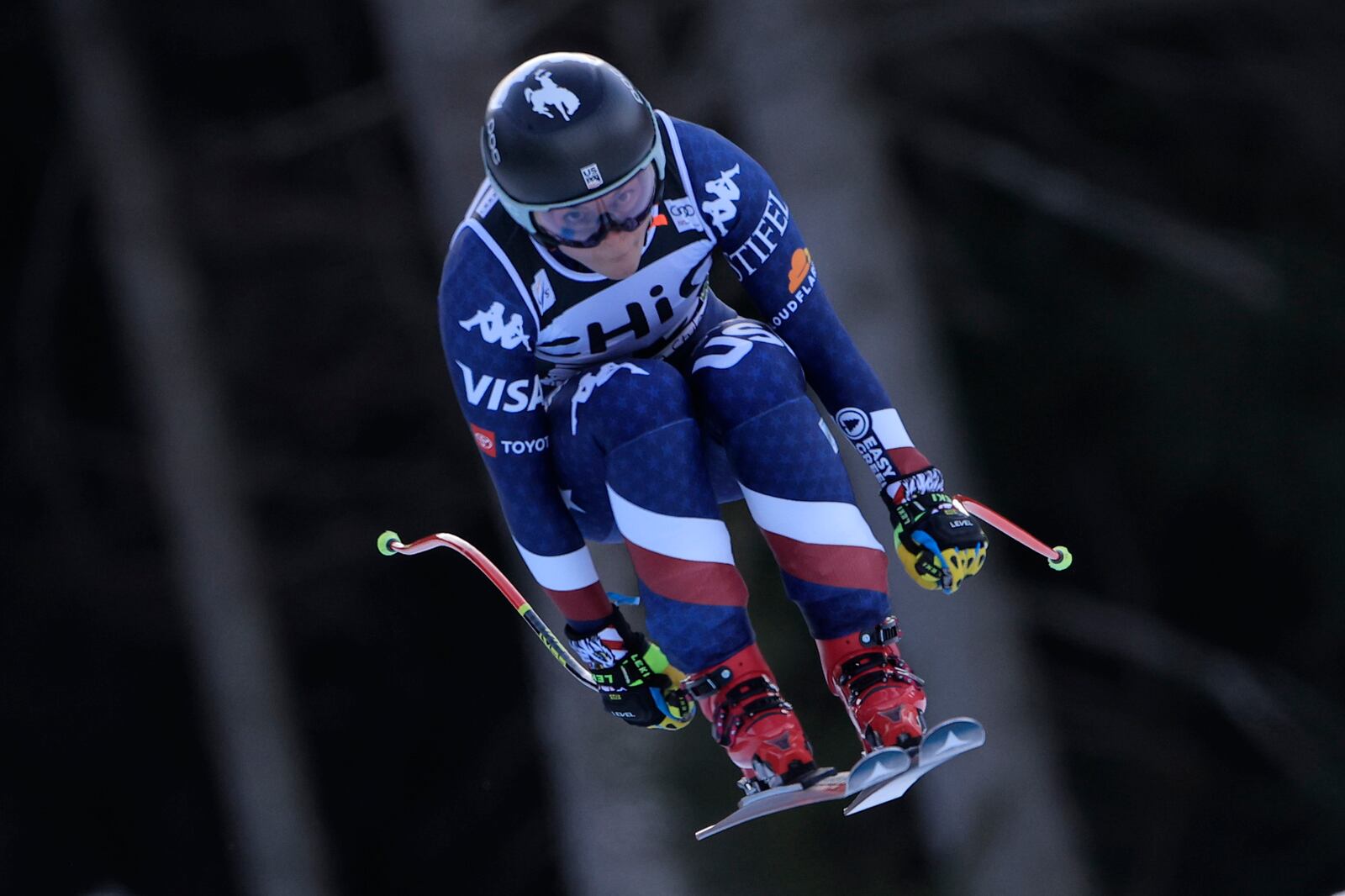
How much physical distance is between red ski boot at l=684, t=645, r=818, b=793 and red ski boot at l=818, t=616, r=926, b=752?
0.16 metres

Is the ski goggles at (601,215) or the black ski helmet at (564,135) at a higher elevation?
the black ski helmet at (564,135)

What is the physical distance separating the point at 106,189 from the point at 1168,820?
938 centimetres

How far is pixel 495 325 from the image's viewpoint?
3.96 m

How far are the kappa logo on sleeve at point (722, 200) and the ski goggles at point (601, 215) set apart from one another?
0.22 m

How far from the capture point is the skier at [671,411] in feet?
12.7

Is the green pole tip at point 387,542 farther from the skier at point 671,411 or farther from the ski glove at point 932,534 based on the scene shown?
the ski glove at point 932,534

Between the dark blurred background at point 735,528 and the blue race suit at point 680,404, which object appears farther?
the dark blurred background at point 735,528

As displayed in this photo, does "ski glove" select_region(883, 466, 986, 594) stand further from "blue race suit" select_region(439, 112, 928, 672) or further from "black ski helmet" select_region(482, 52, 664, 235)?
"black ski helmet" select_region(482, 52, 664, 235)

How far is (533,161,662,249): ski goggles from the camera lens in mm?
3807

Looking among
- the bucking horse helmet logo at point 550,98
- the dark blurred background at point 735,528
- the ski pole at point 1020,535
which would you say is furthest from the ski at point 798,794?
the dark blurred background at point 735,528

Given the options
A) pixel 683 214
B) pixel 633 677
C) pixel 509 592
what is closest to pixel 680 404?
pixel 683 214

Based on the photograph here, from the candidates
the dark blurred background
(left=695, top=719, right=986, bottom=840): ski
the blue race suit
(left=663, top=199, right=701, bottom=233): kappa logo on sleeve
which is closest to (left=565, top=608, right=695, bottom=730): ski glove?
the blue race suit

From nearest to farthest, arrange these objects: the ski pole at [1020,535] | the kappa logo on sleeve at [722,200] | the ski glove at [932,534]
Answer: the kappa logo on sleeve at [722,200] < the ski glove at [932,534] < the ski pole at [1020,535]

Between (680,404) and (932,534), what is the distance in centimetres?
75
